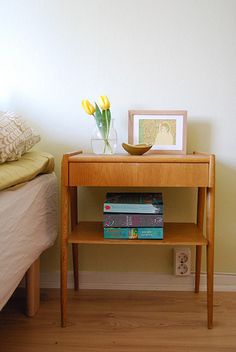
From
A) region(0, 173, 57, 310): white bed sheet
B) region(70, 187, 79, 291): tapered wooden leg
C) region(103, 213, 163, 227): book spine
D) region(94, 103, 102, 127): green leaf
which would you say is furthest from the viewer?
region(70, 187, 79, 291): tapered wooden leg

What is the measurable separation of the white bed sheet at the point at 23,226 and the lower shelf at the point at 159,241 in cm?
11

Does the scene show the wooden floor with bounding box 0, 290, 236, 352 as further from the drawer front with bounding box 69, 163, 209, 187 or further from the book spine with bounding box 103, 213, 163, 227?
the drawer front with bounding box 69, 163, 209, 187

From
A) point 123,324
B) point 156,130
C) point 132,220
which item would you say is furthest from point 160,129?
point 123,324

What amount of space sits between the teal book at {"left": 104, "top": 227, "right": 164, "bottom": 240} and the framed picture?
0.35 m

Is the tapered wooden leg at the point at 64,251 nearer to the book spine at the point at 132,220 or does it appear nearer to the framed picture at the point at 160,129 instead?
the book spine at the point at 132,220

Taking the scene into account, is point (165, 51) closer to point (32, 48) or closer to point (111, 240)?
point (32, 48)

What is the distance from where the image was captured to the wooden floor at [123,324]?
109cm

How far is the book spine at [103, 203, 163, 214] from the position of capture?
121cm

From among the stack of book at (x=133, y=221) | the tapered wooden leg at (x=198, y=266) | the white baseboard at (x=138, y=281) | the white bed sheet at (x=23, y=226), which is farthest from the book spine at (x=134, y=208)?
the white baseboard at (x=138, y=281)

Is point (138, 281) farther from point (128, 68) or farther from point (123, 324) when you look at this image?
point (128, 68)

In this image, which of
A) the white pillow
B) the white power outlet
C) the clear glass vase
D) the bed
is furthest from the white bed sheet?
the white power outlet

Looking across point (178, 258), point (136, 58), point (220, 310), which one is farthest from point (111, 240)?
point (136, 58)

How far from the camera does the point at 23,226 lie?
0.99 m

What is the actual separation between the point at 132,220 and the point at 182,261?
431 millimetres
